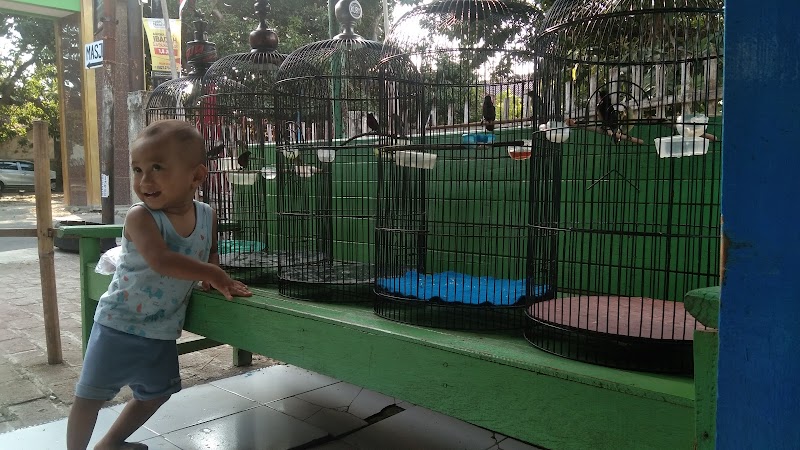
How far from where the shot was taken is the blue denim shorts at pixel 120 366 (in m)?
2.22

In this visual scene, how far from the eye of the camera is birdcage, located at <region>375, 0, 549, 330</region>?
86.1 inches

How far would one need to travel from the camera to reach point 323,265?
2943 millimetres

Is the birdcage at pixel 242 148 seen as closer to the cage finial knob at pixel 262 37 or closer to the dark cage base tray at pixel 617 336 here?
the cage finial knob at pixel 262 37

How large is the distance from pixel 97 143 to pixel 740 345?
50.5 feet

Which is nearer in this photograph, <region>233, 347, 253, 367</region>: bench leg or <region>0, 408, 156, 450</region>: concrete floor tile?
<region>0, 408, 156, 450</region>: concrete floor tile

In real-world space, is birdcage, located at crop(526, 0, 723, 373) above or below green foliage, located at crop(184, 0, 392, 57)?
below

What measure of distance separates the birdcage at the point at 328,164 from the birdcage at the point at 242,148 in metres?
0.21

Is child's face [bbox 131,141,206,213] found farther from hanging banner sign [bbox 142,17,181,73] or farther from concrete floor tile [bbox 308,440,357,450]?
hanging banner sign [bbox 142,17,181,73]

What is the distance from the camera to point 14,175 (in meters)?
21.5

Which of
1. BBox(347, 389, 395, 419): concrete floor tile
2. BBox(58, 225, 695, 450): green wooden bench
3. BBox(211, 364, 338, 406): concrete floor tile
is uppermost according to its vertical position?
BBox(58, 225, 695, 450): green wooden bench

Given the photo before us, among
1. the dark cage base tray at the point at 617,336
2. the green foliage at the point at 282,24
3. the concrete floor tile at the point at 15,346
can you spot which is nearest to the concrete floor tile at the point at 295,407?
the dark cage base tray at the point at 617,336

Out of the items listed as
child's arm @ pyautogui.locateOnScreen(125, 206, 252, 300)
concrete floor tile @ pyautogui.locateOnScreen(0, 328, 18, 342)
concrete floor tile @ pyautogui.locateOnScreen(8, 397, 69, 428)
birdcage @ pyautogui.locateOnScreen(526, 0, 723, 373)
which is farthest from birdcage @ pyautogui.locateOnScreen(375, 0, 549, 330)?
concrete floor tile @ pyautogui.locateOnScreen(0, 328, 18, 342)

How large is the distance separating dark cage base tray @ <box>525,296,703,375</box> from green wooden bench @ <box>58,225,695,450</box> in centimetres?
6

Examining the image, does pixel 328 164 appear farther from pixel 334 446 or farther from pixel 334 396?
pixel 334 446
